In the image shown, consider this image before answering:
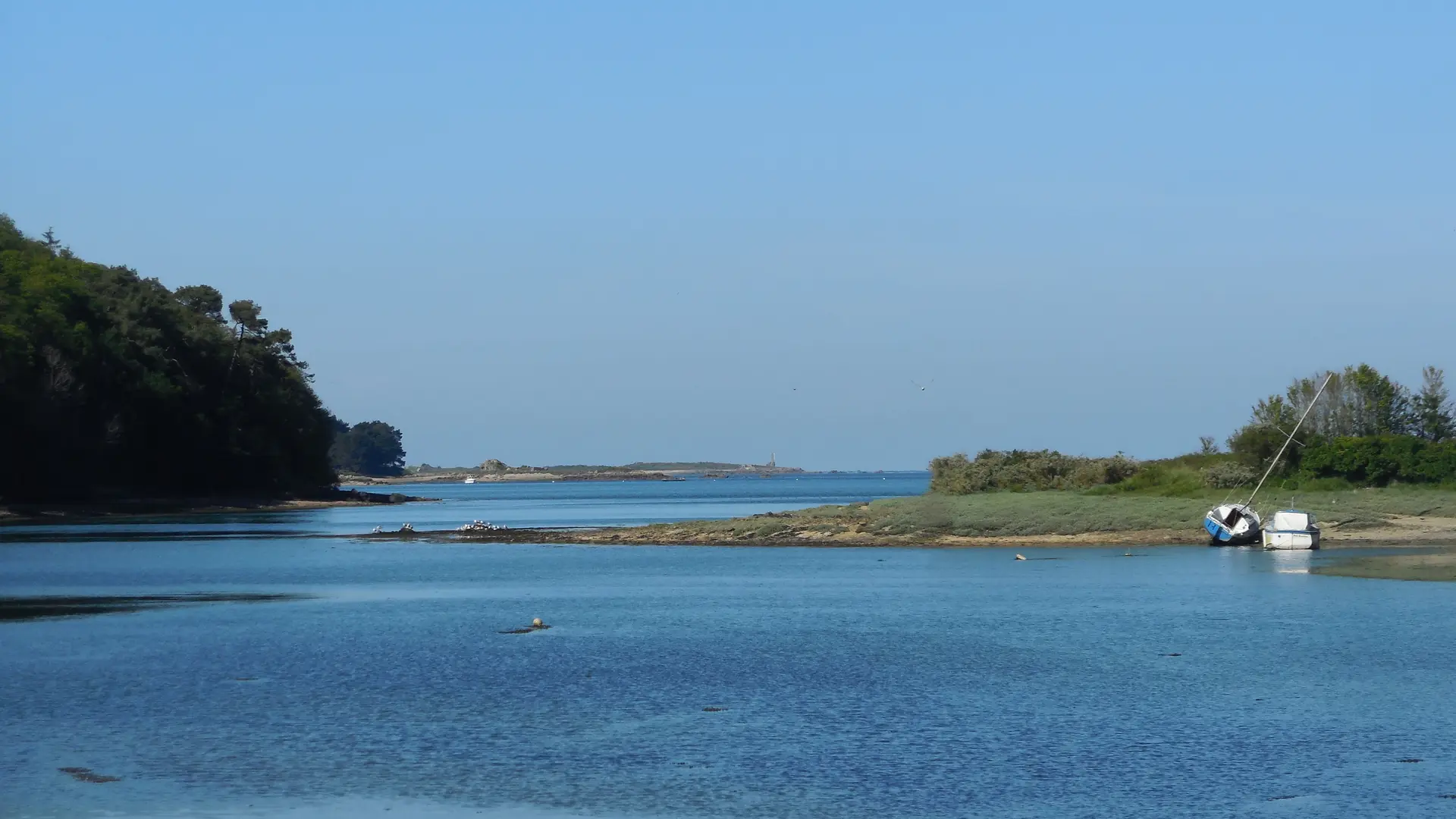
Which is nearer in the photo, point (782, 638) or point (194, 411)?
point (782, 638)

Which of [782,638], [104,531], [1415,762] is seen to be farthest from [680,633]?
[104,531]

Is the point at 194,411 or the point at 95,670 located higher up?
the point at 194,411

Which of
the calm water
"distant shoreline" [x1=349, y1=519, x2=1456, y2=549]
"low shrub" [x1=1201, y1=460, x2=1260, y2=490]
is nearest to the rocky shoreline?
"distant shoreline" [x1=349, y1=519, x2=1456, y2=549]

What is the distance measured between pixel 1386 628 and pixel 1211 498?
34483 mm

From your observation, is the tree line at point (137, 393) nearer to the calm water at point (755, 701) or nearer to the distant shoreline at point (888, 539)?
the distant shoreline at point (888, 539)

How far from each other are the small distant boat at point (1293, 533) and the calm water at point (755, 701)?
856cm

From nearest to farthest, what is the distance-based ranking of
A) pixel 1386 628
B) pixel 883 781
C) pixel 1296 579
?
pixel 883 781 < pixel 1386 628 < pixel 1296 579

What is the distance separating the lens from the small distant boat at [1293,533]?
5225 centimetres

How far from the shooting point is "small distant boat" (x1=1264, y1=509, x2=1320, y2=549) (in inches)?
2057

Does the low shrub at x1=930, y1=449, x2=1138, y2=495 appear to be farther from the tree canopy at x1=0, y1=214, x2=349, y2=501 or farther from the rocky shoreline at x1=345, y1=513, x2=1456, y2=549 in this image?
the tree canopy at x1=0, y1=214, x2=349, y2=501

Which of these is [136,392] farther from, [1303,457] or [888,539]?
[1303,457]

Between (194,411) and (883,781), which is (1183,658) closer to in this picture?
(883,781)

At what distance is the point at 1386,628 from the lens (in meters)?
29.7

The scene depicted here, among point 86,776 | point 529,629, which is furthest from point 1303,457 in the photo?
point 86,776
